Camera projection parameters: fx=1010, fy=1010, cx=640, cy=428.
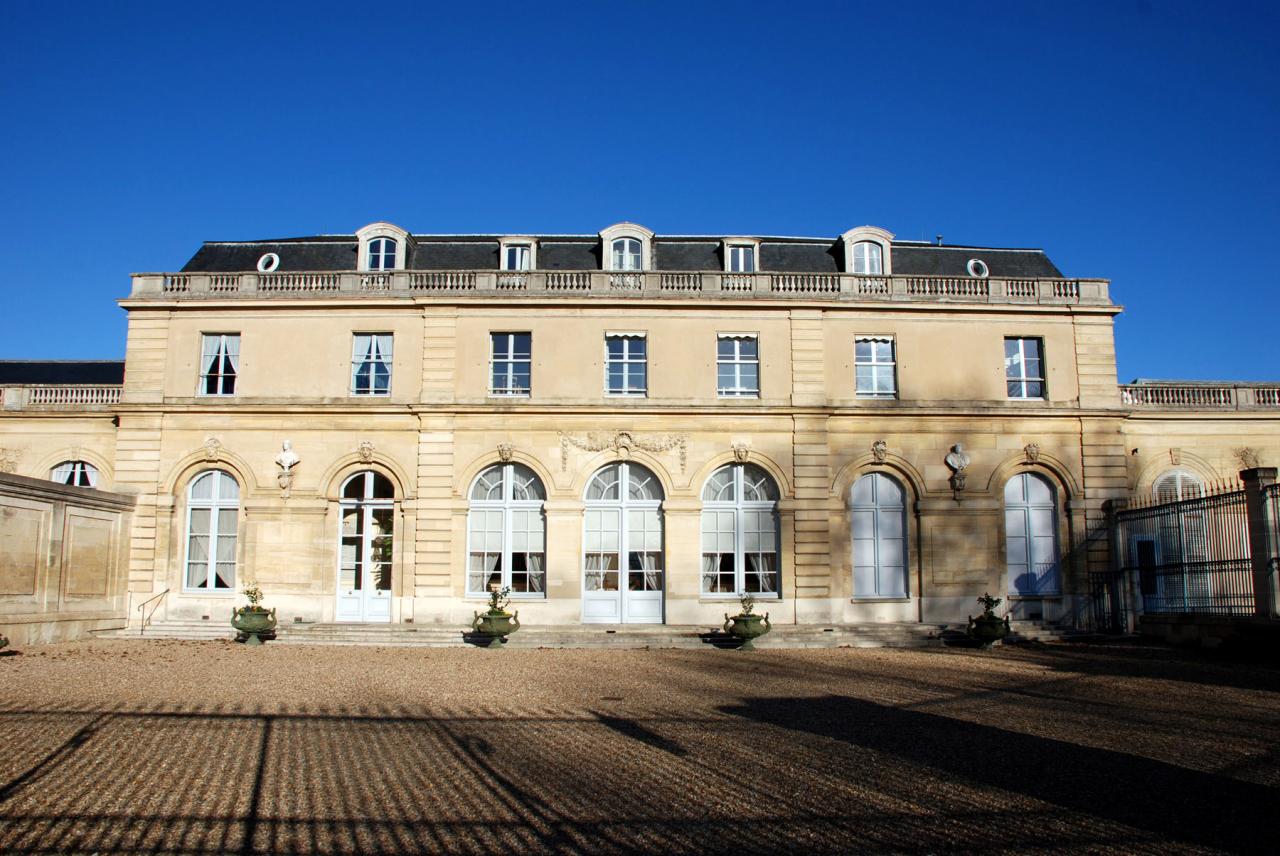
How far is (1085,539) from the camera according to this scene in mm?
21141

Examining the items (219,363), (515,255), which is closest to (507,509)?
(515,255)

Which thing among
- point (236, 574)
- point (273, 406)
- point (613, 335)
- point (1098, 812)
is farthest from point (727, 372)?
point (1098, 812)

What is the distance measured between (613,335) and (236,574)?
921 centimetres

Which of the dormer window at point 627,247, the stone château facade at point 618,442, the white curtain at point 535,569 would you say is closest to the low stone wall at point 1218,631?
the stone château facade at point 618,442

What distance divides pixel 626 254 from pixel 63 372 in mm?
15999

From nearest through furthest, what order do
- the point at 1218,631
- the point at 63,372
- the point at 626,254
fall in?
the point at 1218,631, the point at 626,254, the point at 63,372

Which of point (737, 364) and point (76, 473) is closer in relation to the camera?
point (737, 364)

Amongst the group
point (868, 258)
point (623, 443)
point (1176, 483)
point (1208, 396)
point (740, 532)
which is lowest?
point (740, 532)

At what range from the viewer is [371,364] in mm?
21609

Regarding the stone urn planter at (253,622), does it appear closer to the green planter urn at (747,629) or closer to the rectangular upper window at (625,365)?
the rectangular upper window at (625,365)

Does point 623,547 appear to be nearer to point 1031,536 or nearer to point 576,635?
point 576,635

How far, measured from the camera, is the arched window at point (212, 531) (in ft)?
68.6

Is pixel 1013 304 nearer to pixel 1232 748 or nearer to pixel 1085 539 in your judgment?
pixel 1085 539

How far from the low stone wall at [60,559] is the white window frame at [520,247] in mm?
9354
